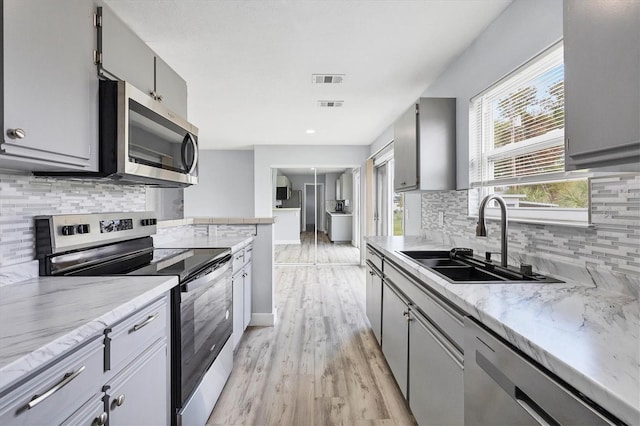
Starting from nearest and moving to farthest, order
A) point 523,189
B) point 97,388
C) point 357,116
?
1. point 97,388
2. point 523,189
3. point 357,116

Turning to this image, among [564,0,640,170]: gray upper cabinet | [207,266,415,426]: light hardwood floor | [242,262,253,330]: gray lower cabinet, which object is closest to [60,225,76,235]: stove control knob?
[207,266,415,426]: light hardwood floor

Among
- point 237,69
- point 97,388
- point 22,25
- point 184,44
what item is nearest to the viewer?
point 97,388

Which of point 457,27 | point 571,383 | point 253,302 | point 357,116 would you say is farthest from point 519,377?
point 357,116

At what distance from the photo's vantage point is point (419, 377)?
5.23ft

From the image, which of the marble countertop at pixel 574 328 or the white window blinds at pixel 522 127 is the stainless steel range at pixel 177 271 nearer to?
the marble countertop at pixel 574 328

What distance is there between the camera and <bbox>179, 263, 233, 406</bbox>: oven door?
1.49 m

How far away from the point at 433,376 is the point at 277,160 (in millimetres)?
5232

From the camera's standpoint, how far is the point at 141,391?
3.83ft

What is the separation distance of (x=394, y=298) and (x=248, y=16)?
2032 millimetres

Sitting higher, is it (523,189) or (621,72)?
(621,72)

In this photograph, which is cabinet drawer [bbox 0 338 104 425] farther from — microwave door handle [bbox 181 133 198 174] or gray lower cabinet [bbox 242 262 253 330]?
gray lower cabinet [bbox 242 262 253 330]

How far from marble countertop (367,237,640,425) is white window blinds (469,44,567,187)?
661mm

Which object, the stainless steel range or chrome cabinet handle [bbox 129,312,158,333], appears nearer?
chrome cabinet handle [bbox 129,312,158,333]

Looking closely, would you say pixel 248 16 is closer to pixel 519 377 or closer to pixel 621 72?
pixel 621 72
